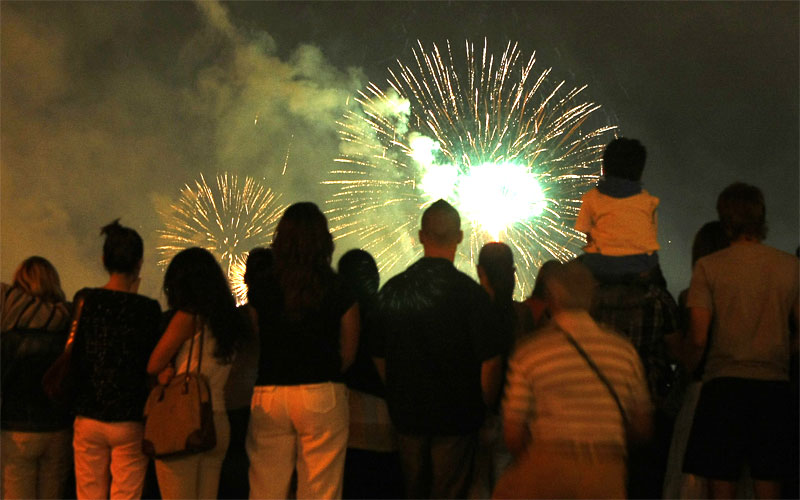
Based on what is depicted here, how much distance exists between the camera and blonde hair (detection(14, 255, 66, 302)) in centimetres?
465

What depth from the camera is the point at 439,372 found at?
12.2ft

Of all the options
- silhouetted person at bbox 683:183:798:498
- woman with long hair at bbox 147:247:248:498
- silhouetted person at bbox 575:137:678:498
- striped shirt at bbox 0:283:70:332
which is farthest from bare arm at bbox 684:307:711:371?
striped shirt at bbox 0:283:70:332

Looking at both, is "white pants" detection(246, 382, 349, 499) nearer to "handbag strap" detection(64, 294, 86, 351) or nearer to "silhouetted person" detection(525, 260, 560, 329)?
"handbag strap" detection(64, 294, 86, 351)

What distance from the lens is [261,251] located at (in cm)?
446

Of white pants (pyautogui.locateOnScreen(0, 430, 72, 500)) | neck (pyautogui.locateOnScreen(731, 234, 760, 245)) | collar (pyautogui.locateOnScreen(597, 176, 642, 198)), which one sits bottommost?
white pants (pyautogui.locateOnScreen(0, 430, 72, 500))

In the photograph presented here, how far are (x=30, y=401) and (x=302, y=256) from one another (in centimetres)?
195

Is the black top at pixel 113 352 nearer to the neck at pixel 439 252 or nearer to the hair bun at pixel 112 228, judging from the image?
the hair bun at pixel 112 228

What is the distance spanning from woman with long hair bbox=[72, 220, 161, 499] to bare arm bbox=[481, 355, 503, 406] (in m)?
1.74

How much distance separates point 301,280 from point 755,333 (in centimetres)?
213

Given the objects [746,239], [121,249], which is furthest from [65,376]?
[746,239]

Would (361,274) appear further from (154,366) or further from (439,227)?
(154,366)

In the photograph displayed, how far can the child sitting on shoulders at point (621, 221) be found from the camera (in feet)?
13.3

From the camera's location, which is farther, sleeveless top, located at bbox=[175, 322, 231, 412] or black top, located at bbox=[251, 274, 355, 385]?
sleeveless top, located at bbox=[175, 322, 231, 412]

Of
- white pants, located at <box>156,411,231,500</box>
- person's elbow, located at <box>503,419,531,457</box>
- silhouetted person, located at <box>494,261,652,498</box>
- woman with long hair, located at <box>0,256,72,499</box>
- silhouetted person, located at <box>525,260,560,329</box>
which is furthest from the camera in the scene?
woman with long hair, located at <box>0,256,72,499</box>
